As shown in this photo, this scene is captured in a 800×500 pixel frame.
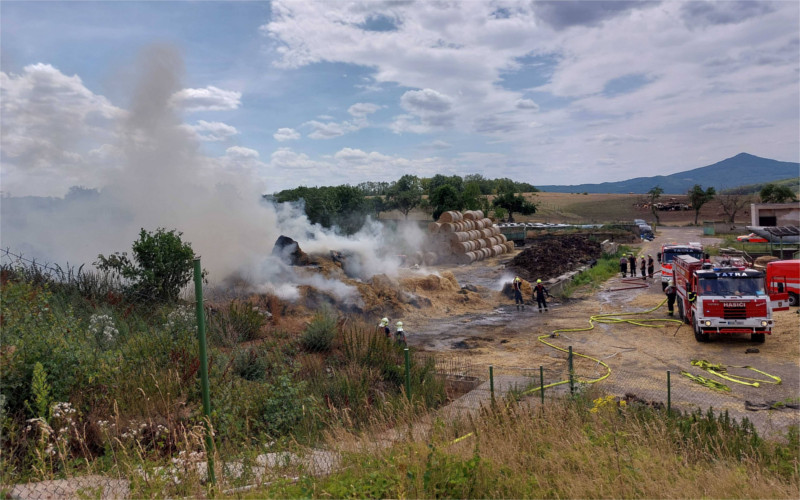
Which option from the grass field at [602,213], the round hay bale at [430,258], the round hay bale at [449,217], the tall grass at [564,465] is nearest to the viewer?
the tall grass at [564,465]

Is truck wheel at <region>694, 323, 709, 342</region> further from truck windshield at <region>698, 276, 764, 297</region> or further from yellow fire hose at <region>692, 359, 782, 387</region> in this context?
yellow fire hose at <region>692, 359, 782, 387</region>

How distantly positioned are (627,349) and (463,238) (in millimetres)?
27228

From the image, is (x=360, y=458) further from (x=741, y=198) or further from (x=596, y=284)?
(x=741, y=198)

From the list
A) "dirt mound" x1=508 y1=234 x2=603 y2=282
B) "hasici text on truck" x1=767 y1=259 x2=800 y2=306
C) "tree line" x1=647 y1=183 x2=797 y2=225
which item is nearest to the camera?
"hasici text on truck" x1=767 y1=259 x2=800 y2=306

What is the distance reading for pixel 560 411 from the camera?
8.27 m

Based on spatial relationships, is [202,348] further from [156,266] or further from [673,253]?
[673,253]

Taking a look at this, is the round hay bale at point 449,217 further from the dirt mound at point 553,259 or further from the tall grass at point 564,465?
the tall grass at point 564,465

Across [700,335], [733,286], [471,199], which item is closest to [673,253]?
[733,286]

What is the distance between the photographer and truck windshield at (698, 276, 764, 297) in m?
16.8

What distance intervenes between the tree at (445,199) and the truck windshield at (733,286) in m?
51.5

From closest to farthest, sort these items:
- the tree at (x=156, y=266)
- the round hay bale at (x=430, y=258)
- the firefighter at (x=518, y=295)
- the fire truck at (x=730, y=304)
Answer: the tree at (x=156, y=266)
the fire truck at (x=730, y=304)
the firefighter at (x=518, y=295)
the round hay bale at (x=430, y=258)

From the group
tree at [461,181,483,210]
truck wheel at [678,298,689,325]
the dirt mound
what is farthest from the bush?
tree at [461,181,483,210]

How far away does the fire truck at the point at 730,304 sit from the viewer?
53.6ft

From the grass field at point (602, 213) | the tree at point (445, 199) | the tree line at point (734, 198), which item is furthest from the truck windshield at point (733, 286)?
the grass field at point (602, 213)
